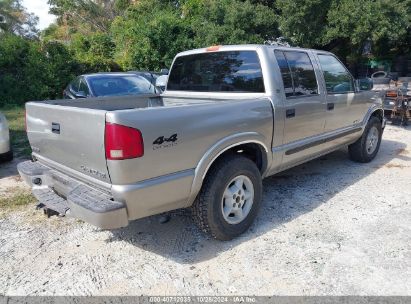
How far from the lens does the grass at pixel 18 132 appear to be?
6863mm

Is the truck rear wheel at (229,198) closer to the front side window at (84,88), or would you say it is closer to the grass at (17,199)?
the grass at (17,199)

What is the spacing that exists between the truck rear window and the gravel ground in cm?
148

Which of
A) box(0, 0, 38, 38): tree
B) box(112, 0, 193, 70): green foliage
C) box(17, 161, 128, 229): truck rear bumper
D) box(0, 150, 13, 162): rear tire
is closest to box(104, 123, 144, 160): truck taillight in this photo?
box(17, 161, 128, 229): truck rear bumper

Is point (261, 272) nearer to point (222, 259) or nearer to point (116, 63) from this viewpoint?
point (222, 259)

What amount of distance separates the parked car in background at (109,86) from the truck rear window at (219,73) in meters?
→ 2.94

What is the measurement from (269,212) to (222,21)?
12299 millimetres

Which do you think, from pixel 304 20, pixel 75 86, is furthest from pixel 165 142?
pixel 304 20

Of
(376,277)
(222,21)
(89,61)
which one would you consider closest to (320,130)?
(376,277)

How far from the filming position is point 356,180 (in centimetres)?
525

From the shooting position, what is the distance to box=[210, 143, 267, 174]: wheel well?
3715 mm

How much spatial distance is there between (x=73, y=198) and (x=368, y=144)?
193 inches

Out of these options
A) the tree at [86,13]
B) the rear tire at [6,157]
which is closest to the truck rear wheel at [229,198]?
the rear tire at [6,157]

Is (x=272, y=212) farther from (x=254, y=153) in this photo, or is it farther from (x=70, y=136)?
(x=70, y=136)

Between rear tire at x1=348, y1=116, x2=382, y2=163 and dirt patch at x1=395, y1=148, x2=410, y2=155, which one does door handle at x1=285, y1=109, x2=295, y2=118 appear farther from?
dirt patch at x1=395, y1=148, x2=410, y2=155
